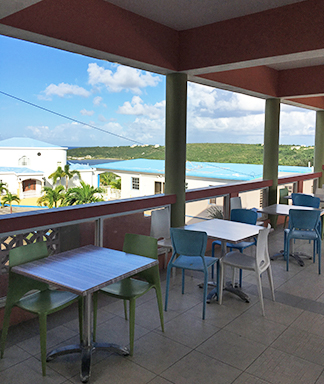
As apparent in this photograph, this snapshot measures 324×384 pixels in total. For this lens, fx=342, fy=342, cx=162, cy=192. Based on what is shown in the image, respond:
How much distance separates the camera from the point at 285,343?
9.21 feet

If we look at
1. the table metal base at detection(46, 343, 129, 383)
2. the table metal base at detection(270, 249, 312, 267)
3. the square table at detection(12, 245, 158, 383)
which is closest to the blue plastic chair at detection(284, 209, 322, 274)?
the table metal base at detection(270, 249, 312, 267)

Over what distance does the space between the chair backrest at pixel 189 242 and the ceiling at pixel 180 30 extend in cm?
200

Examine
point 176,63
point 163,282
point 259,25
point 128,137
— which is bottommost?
point 163,282

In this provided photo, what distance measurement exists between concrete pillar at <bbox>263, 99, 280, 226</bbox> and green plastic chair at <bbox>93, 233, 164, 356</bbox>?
458cm

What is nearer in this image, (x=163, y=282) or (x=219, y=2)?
(x=219, y=2)

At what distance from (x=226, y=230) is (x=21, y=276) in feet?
7.21

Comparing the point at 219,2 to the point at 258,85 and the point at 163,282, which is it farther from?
the point at 163,282

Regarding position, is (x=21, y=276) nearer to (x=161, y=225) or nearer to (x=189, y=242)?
(x=189, y=242)

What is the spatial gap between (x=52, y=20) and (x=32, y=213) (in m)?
1.74

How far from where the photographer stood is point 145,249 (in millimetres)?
3008

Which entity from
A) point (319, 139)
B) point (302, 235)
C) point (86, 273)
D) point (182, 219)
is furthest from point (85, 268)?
point (319, 139)

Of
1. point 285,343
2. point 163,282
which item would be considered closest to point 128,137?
point 163,282

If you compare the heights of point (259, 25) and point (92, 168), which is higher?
point (259, 25)

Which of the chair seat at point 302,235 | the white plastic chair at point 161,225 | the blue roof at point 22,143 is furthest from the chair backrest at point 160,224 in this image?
the blue roof at point 22,143
